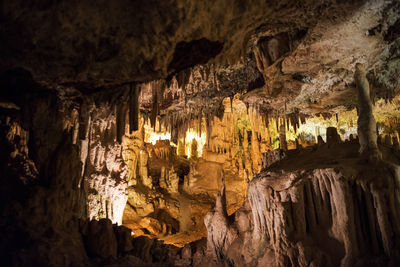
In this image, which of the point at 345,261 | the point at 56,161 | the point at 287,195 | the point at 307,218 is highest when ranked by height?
the point at 56,161

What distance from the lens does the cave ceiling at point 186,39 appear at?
13.3 feet

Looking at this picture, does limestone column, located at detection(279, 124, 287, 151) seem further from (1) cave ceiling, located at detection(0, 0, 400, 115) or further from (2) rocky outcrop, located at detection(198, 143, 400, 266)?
(2) rocky outcrop, located at detection(198, 143, 400, 266)

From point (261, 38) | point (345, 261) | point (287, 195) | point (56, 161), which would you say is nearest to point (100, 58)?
point (56, 161)

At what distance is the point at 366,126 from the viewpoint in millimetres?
6492

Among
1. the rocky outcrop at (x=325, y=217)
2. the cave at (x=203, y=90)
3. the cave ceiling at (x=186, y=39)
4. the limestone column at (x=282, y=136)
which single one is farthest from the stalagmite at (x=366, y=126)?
the limestone column at (x=282, y=136)

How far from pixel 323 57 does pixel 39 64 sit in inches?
262

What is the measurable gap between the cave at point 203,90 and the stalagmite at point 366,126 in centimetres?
3

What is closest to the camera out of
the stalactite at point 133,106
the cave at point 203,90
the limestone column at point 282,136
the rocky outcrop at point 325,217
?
the cave at point 203,90

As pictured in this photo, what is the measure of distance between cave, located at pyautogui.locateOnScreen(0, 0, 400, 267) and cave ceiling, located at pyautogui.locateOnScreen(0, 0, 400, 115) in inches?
1.0

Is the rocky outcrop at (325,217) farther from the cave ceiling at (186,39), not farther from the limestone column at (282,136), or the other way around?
the limestone column at (282,136)

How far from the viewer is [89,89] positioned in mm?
6016

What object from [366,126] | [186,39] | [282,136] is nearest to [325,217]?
[366,126]

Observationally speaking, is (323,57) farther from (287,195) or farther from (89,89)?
(89,89)

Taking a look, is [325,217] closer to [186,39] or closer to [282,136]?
[186,39]
